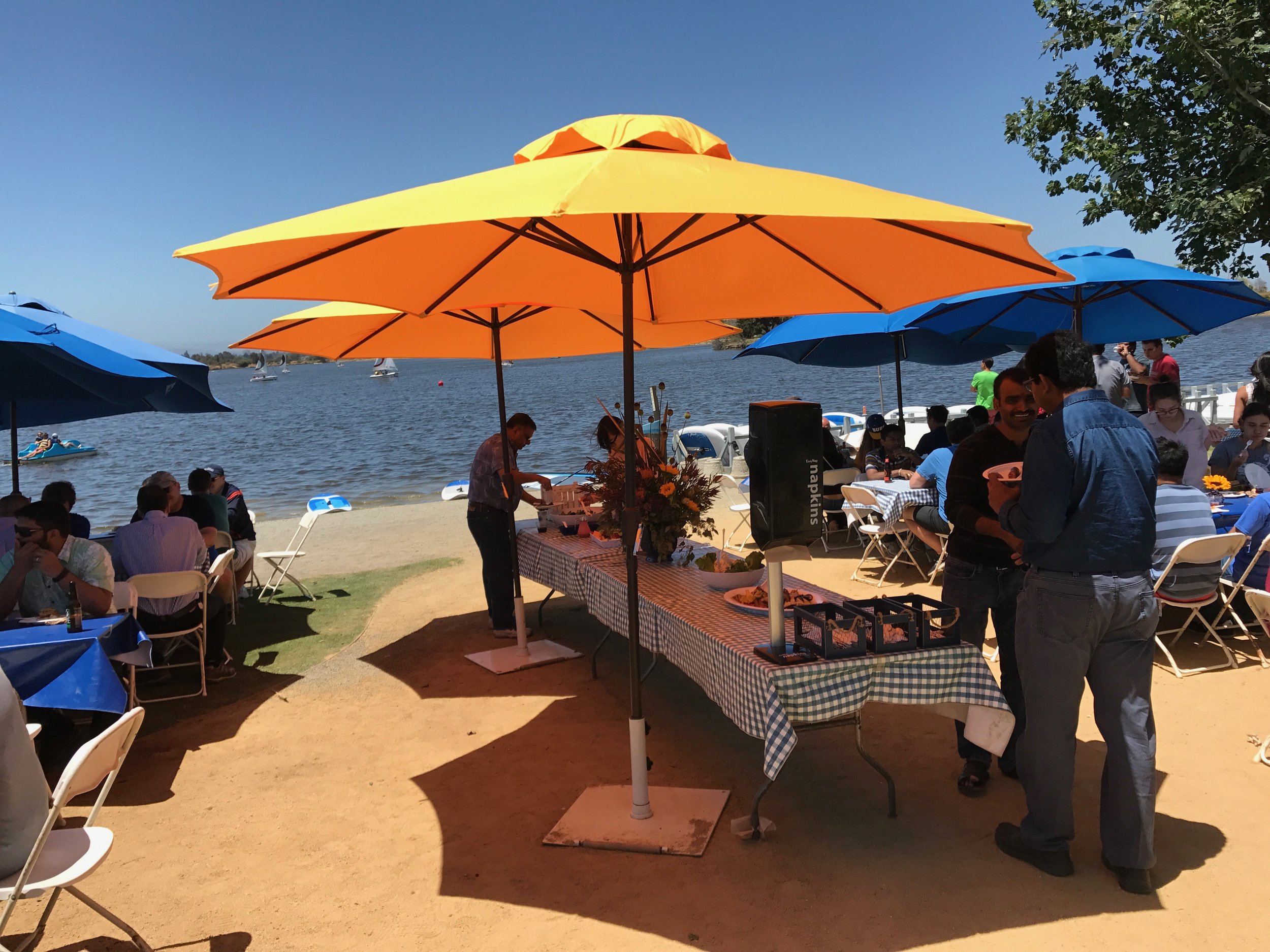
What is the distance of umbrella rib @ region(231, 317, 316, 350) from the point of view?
5.77 metres

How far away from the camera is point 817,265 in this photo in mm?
4035

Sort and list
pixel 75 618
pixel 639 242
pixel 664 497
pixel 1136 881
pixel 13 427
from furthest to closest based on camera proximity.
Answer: pixel 13 427, pixel 664 497, pixel 75 618, pixel 639 242, pixel 1136 881

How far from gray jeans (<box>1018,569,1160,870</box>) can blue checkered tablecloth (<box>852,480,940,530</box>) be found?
4.24m

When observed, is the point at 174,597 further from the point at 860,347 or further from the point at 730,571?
the point at 860,347

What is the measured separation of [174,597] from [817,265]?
14.4 ft

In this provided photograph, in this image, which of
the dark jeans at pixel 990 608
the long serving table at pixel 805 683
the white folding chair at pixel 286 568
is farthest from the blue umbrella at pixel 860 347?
the long serving table at pixel 805 683

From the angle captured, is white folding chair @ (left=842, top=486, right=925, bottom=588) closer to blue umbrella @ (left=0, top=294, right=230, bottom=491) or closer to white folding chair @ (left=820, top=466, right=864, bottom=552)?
white folding chair @ (left=820, top=466, right=864, bottom=552)

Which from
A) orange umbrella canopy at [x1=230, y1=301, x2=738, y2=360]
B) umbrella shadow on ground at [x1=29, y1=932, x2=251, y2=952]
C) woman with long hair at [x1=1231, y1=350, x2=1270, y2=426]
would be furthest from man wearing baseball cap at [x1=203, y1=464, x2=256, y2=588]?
woman with long hair at [x1=1231, y1=350, x2=1270, y2=426]

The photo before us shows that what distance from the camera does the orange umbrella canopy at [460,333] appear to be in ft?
19.4

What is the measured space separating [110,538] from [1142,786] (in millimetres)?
7031

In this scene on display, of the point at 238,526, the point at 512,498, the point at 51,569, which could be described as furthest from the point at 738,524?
the point at 51,569

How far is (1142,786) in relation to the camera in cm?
296

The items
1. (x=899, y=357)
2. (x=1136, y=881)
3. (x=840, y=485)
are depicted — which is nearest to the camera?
(x=1136, y=881)

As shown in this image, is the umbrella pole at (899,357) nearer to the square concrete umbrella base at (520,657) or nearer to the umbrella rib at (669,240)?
the square concrete umbrella base at (520,657)
